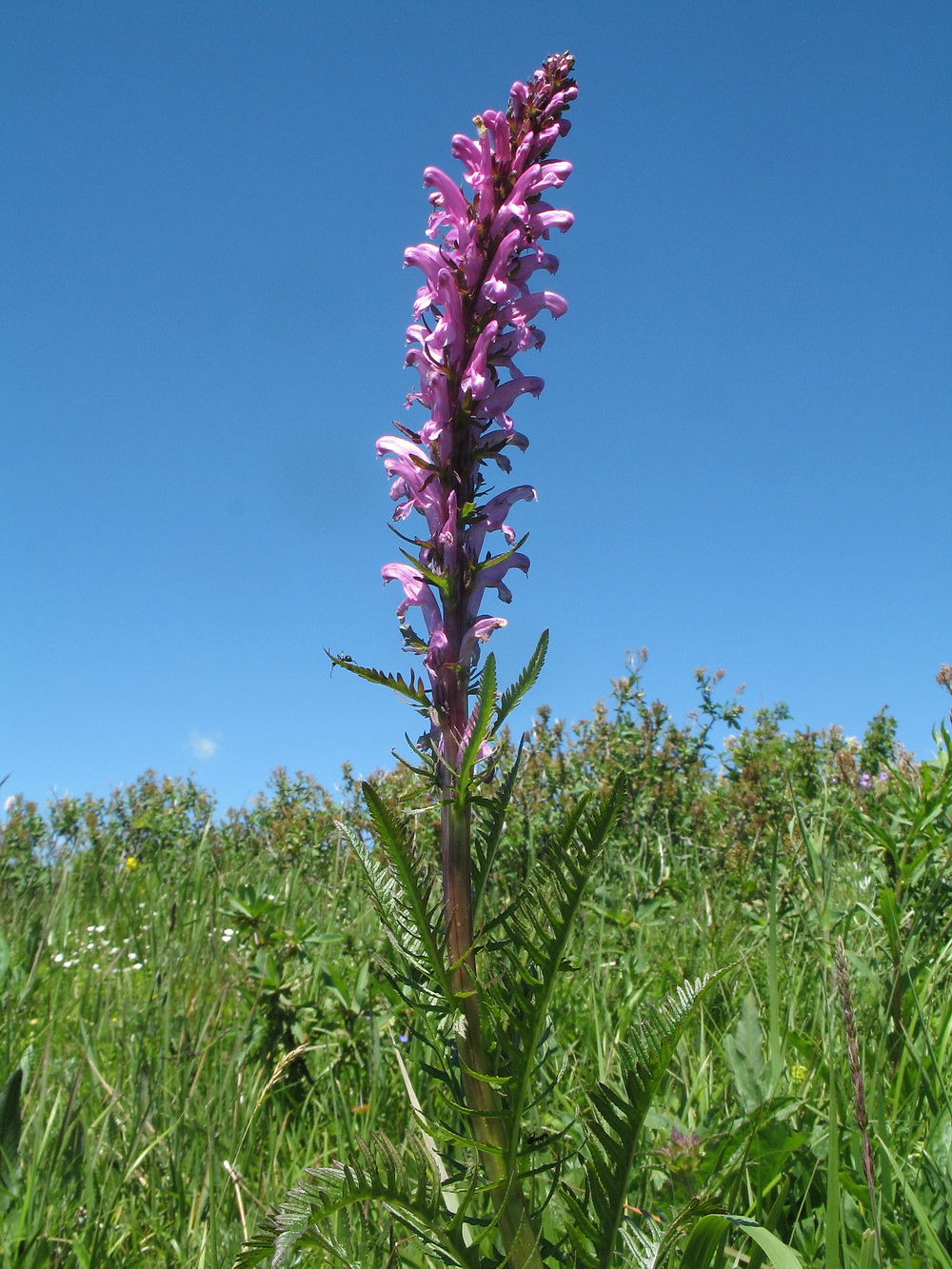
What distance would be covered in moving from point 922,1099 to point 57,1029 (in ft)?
9.99

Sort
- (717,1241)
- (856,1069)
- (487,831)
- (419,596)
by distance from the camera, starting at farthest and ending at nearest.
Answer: (419,596) → (487,831) → (717,1241) → (856,1069)

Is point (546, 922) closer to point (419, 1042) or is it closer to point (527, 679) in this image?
point (527, 679)

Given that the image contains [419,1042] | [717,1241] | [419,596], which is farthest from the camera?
[419,1042]

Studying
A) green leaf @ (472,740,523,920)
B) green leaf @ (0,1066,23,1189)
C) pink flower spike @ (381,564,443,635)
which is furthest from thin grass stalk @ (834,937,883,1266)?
green leaf @ (0,1066,23,1189)

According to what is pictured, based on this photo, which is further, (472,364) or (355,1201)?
(472,364)

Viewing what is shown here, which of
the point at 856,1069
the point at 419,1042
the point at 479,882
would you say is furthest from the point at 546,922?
the point at 419,1042

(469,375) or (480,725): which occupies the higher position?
(469,375)

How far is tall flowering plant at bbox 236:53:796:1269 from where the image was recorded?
4.66 feet

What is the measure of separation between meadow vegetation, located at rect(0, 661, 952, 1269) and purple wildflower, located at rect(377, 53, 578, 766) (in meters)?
0.40

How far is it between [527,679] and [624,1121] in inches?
30.7

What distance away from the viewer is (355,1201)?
140 centimetres

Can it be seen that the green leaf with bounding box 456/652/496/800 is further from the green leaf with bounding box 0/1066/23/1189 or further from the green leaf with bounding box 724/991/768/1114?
the green leaf with bounding box 0/1066/23/1189

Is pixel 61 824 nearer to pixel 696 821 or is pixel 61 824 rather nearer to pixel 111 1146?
pixel 696 821

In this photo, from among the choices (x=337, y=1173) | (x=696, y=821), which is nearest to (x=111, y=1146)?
(x=337, y=1173)
